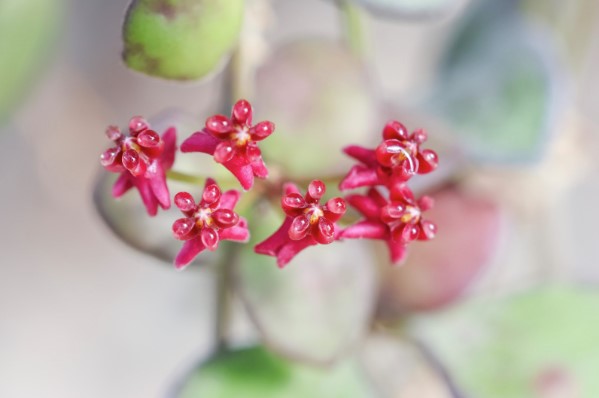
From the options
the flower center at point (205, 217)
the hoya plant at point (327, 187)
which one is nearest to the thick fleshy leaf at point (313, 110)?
the hoya plant at point (327, 187)

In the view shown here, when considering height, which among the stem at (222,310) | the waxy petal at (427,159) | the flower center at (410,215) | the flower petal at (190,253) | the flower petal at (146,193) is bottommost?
the stem at (222,310)

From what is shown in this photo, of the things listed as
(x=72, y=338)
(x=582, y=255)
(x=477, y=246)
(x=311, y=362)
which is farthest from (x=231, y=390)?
(x=582, y=255)

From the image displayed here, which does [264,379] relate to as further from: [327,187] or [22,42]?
[22,42]

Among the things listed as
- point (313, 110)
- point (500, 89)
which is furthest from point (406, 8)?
point (500, 89)

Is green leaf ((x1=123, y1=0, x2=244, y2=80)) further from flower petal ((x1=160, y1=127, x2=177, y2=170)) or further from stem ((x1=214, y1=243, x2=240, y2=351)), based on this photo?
stem ((x1=214, y1=243, x2=240, y2=351))

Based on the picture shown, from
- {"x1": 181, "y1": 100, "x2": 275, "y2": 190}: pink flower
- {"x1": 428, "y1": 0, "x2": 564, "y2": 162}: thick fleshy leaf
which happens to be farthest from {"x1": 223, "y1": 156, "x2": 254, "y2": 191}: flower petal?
{"x1": 428, "y1": 0, "x2": 564, "y2": 162}: thick fleshy leaf

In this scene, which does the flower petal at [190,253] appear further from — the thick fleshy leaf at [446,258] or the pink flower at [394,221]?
the thick fleshy leaf at [446,258]
